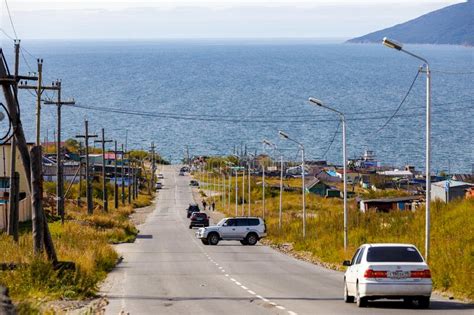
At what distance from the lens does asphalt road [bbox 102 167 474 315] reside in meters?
23.5

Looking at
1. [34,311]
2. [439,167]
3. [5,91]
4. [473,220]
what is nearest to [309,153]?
[439,167]

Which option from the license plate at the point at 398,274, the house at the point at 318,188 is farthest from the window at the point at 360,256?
the house at the point at 318,188

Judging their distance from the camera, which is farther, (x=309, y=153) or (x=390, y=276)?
(x=309, y=153)

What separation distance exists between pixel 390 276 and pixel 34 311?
30.2 feet

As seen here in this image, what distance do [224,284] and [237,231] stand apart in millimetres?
29131

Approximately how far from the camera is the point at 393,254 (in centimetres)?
2380

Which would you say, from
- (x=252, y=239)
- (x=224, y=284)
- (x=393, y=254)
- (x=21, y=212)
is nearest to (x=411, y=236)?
(x=224, y=284)

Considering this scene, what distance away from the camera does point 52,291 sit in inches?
1015

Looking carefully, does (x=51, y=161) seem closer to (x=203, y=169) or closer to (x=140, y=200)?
(x=140, y=200)

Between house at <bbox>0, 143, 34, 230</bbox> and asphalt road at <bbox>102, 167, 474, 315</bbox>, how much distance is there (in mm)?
8336

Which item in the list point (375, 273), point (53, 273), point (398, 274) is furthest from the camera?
point (53, 273)

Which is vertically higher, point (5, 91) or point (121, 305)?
point (5, 91)

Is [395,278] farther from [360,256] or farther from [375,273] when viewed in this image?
[360,256]

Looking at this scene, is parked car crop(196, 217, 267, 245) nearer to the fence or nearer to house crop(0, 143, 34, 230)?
house crop(0, 143, 34, 230)
